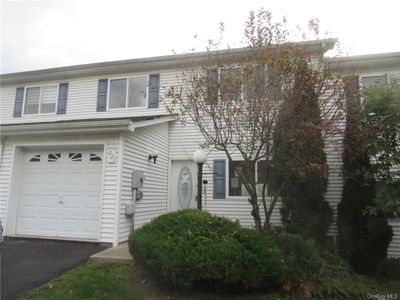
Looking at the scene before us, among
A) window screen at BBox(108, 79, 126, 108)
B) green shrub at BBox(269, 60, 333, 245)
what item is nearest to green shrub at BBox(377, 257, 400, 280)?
green shrub at BBox(269, 60, 333, 245)

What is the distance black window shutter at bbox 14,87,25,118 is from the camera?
11620 mm

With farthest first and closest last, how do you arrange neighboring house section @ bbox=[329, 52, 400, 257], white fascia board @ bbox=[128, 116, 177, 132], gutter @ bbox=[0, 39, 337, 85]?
gutter @ bbox=[0, 39, 337, 85]
neighboring house section @ bbox=[329, 52, 400, 257]
white fascia board @ bbox=[128, 116, 177, 132]

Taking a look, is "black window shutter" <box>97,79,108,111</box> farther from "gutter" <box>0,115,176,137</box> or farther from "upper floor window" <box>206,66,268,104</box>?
"upper floor window" <box>206,66,268,104</box>

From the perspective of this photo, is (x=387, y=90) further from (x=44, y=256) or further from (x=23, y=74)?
(x=23, y=74)

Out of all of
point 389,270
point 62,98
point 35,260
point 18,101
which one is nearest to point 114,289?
point 35,260

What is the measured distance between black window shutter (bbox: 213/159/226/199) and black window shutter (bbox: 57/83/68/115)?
20.0ft

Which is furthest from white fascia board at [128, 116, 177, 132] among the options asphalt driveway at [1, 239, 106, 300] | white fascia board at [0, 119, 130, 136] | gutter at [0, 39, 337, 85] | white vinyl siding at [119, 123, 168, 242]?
asphalt driveway at [1, 239, 106, 300]

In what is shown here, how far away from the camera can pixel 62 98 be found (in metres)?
11.3

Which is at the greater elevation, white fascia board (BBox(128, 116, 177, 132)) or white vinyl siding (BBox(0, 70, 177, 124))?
white vinyl siding (BBox(0, 70, 177, 124))

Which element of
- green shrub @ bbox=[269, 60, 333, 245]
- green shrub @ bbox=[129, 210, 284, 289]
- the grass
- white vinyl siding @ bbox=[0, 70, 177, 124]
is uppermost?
white vinyl siding @ bbox=[0, 70, 177, 124]

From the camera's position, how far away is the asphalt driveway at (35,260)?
4.85m

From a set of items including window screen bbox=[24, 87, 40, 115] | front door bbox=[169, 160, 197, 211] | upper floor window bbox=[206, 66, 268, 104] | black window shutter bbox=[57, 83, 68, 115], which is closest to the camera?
upper floor window bbox=[206, 66, 268, 104]

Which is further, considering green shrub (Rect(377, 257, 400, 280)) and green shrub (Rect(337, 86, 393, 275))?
green shrub (Rect(377, 257, 400, 280))

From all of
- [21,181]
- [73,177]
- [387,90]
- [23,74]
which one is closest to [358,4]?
[387,90]
